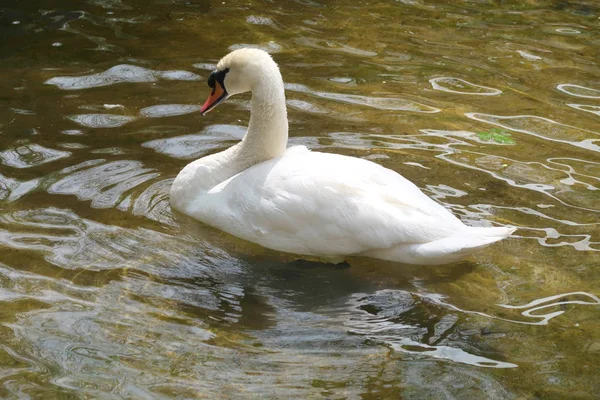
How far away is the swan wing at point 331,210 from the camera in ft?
17.0

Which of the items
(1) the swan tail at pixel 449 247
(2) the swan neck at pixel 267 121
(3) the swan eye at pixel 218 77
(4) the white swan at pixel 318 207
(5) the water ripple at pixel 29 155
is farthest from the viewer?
(5) the water ripple at pixel 29 155

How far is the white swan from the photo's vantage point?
5148mm

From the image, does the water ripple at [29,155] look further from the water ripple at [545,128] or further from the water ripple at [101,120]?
the water ripple at [545,128]

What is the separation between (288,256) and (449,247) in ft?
3.46

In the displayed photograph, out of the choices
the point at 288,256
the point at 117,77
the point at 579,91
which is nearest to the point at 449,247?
the point at 288,256

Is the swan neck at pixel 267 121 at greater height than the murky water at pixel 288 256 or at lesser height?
greater

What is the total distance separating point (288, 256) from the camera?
562 centimetres

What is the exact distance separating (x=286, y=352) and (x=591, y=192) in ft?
9.16

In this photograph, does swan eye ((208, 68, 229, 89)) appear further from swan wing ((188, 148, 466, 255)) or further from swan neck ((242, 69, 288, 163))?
swan wing ((188, 148, 466, 255))

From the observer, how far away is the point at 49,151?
6.65 m

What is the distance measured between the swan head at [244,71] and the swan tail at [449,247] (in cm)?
144

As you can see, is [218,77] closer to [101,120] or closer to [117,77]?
[101,120]

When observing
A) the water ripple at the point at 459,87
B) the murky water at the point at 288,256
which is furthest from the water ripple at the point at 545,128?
the water ripple at the point at 459,87

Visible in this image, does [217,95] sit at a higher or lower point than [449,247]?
higher
